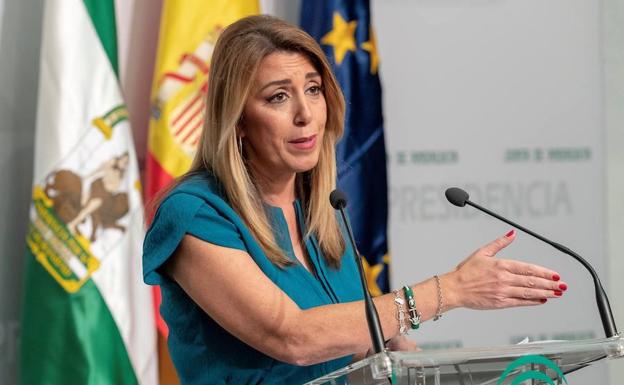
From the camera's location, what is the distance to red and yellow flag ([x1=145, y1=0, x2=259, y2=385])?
3.58 metres

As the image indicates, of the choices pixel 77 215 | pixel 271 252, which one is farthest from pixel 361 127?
pixel 271 252

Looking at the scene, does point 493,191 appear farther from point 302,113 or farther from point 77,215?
point 302,113

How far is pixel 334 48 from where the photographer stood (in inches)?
151

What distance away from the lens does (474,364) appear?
158 centimetres

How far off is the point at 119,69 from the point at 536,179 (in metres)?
1.96

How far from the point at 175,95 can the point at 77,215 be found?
0.59 m

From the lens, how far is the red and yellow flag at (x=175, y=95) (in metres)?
3.58

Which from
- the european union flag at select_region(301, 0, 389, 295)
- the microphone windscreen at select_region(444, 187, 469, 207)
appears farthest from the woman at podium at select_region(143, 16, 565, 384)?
the european union flag at select_region(301, 0, 389, 295)

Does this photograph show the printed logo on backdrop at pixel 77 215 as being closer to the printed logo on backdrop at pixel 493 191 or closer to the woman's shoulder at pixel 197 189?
the printed logo on backdrop at pixel 493 191

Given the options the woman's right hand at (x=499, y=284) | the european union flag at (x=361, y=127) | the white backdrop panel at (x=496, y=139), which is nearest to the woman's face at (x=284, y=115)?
the woman's right hand at (x=499, y=284)

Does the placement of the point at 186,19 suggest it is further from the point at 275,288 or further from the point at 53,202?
the point at 275,288

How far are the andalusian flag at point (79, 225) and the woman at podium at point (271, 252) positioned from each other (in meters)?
1.33

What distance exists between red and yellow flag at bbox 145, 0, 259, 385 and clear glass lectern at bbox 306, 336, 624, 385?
6.80ft

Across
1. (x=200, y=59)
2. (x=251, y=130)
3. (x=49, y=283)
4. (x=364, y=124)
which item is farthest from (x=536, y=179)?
(x=251, y=130)
